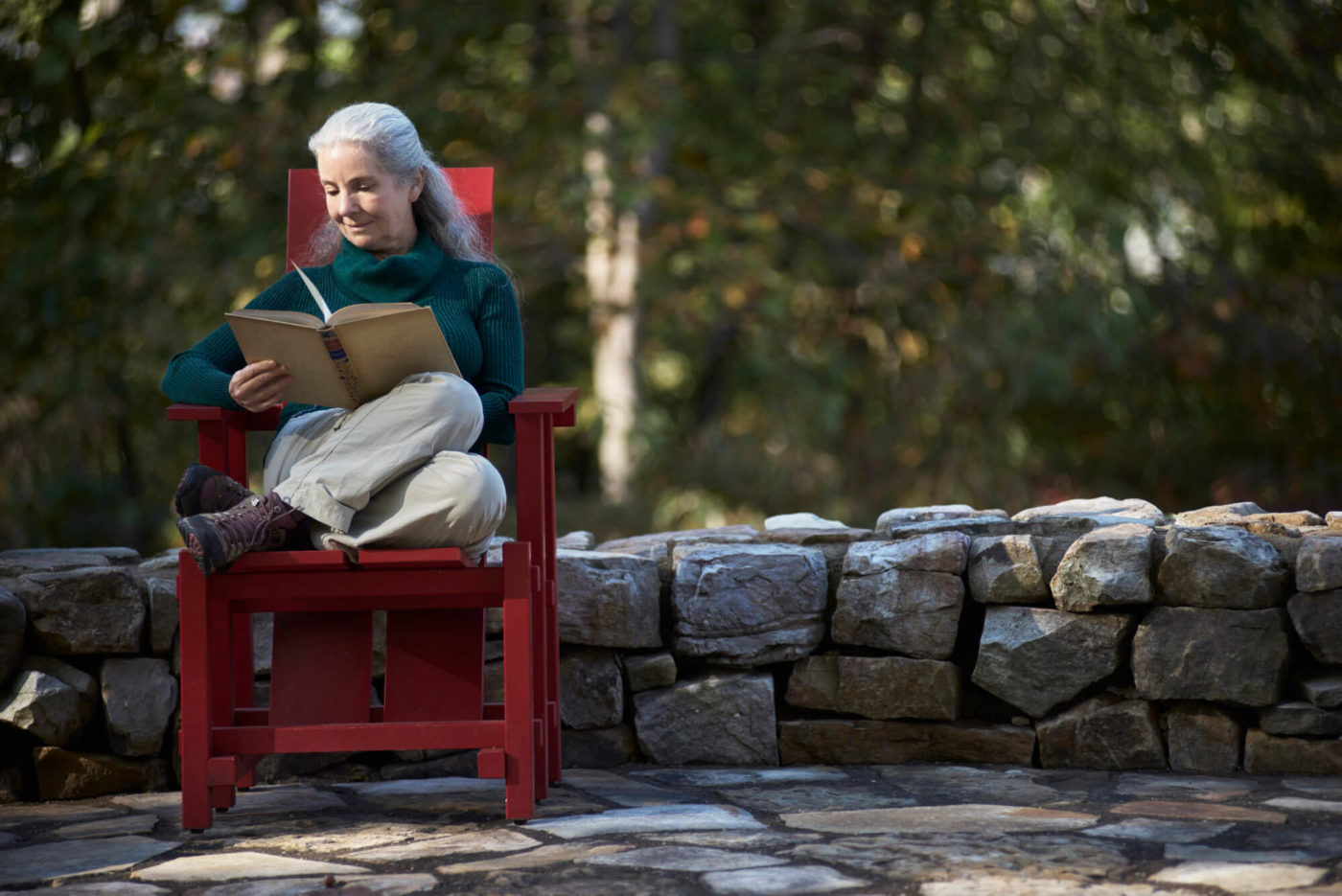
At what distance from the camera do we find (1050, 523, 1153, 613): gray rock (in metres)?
2.98

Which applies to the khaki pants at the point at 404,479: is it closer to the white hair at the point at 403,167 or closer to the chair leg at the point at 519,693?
the chair leg at the point at 519,693

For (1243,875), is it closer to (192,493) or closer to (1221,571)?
(1221,571)

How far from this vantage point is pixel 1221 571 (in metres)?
2.94

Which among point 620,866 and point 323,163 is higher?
point 323,163

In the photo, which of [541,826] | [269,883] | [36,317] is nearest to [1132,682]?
[541,826]

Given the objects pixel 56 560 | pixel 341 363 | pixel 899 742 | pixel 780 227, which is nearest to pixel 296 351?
pixel 341 363

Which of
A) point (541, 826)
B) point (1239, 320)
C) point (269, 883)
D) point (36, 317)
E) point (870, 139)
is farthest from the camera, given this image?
point (870, 139)

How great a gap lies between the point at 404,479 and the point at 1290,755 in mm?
1881

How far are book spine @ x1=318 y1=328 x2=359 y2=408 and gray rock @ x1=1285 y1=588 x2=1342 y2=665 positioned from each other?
194 cm

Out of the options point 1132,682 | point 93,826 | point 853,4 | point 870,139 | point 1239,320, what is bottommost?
point 93,826

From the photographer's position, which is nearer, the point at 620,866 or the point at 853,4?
the point at 620,866

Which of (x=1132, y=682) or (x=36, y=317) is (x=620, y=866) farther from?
(x=36, y=317)

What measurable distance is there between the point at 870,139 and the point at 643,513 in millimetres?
3380

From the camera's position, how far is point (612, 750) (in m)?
3.21
